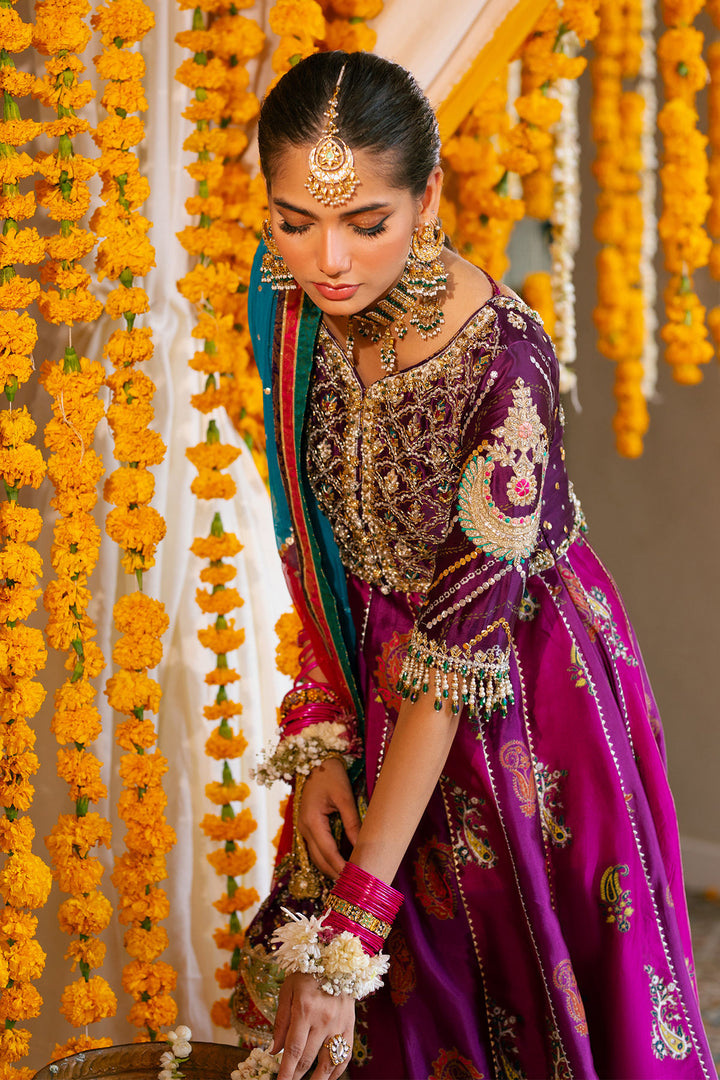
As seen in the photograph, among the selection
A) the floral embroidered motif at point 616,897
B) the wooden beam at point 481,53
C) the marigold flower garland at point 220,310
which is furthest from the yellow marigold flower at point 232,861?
the wooden beam at point 481,53

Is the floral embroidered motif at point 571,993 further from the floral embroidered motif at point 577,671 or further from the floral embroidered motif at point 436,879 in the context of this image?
the floral embroidered motif at point 577,671

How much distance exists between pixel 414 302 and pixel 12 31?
48 centimetres

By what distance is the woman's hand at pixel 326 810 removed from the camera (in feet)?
3.84

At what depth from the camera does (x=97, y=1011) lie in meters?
1.28

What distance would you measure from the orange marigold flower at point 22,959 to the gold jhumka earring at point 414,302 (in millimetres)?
677

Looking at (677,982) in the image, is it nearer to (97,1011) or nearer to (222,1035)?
(97,1011)

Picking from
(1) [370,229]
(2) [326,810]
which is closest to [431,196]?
(1) [370,229]

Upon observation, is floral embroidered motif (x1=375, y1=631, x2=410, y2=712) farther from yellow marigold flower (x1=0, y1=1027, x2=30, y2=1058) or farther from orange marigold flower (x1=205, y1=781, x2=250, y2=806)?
yellow marigold flower (x1=0, y1=1027, x2=30, y2=1058)

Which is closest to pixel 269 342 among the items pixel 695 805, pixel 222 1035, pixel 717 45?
pixel 222 1035

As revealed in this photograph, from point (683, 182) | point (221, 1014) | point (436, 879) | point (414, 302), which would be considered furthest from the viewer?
point (683, 182)

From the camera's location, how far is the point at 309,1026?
956mm

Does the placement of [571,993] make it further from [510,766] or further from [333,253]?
[333,253]

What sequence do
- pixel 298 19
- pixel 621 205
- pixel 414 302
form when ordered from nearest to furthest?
pixel 414 302 < pixel 298 19 < pixel 621 205

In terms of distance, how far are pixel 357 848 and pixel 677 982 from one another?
36 centimetres
